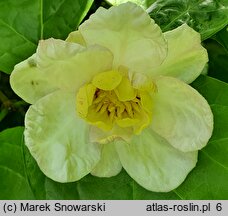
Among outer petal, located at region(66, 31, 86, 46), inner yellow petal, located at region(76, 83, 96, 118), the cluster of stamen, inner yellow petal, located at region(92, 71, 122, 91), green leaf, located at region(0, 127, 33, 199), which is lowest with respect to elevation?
green leaf, located at region(0, 127, 33, 199)

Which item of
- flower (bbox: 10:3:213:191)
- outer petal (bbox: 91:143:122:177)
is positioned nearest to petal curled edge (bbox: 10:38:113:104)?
flower (bbox: 10:3:213:191)

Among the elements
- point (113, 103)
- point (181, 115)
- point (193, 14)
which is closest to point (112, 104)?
point (113, 103)

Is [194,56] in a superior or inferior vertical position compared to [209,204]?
superior

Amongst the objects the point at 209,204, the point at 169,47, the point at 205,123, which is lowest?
the point at 209,204

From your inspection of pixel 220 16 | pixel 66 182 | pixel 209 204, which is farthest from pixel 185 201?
pixel 220 16

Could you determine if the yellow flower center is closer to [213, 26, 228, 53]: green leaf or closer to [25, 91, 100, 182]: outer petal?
[25, 91, 100, 182]: outer petal

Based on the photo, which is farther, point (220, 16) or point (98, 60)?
point (220, 16)

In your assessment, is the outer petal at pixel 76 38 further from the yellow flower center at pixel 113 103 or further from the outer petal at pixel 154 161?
the outer petal at pixel 154 161

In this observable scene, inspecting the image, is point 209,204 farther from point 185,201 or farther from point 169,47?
point 169,47
